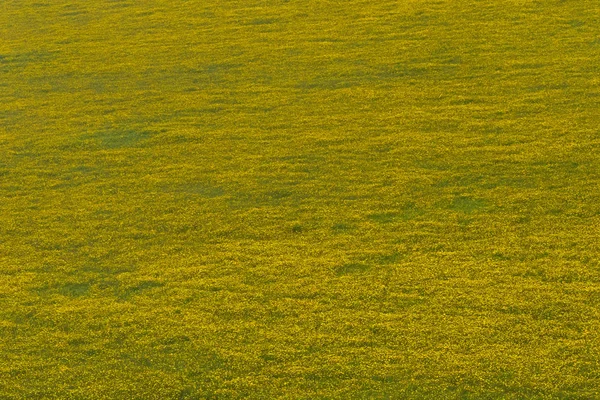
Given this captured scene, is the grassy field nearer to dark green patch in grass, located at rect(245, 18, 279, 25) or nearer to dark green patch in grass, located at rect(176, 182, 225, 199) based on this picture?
dark green patch in grass, located at rect(176, 182, 225, 199)

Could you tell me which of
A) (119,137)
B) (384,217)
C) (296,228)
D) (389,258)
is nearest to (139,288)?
(296,228)

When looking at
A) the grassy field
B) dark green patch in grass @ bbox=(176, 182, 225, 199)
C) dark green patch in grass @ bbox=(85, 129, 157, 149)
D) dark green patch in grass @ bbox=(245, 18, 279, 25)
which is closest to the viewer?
the grassy field

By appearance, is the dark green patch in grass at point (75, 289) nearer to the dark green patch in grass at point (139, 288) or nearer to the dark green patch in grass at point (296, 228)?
the dark green patch in grass at point (139, 288)

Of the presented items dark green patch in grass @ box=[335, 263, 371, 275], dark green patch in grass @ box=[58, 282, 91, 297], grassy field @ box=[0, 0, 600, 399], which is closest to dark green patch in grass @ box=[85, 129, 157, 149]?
grassy field @ box=[0, 0, 600, 399]

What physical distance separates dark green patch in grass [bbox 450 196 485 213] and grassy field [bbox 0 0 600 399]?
2 cm

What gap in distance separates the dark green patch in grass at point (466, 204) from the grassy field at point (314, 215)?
0.07 ft

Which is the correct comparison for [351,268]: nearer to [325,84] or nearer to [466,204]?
[466,204]

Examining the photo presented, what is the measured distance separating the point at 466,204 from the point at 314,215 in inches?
42.3

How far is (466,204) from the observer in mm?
5023

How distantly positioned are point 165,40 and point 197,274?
5.91 m

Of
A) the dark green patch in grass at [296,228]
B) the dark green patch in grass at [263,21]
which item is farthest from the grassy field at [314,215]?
the dark green patch in grass at [263,21]

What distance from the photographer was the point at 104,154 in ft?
21.5

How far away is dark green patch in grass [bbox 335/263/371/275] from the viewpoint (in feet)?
14.5

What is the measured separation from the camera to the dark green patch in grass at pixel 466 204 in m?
4.96
